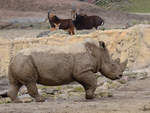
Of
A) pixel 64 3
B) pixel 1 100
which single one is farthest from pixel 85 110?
pixel 64 3

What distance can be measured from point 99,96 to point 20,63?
191cm

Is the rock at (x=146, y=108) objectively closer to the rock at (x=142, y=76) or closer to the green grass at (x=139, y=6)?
the rock at (x=142, y=76)

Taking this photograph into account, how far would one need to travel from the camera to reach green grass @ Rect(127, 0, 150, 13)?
56.3 m

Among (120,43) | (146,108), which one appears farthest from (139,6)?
(146,108)

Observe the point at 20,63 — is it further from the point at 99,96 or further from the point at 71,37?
the point at 71,37

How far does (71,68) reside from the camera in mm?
14344

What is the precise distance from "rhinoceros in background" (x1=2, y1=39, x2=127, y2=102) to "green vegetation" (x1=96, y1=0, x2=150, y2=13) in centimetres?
4183

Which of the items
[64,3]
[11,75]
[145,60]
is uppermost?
[11,75]

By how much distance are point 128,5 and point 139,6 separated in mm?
1585

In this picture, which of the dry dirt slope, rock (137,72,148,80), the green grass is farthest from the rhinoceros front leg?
the green grass

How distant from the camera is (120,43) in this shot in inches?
853

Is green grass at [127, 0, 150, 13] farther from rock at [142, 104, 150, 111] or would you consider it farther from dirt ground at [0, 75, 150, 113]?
rock at [142, 104, 150, 111]

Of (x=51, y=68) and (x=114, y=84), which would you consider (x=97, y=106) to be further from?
(x=114, y=84)

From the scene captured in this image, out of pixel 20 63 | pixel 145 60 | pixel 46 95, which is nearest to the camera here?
pixel 20 63
